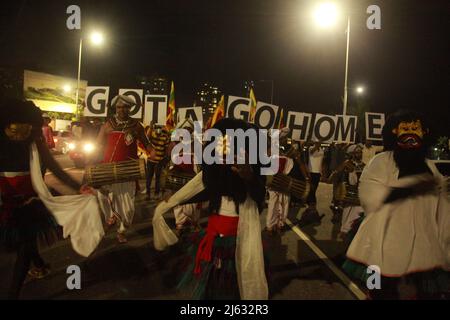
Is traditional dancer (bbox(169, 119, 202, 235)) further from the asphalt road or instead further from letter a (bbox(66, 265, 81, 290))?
letter a (bbox(66, 265, 81, 290))

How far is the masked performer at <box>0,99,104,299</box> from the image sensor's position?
4.50m

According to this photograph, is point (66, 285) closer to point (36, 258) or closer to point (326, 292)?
point (36, 258)

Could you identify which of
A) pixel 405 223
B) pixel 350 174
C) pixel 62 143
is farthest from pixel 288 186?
pixel 62 143

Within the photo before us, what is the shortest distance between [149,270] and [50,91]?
40645 millimetres

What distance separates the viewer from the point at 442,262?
3.88 metres

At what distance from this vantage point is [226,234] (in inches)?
165

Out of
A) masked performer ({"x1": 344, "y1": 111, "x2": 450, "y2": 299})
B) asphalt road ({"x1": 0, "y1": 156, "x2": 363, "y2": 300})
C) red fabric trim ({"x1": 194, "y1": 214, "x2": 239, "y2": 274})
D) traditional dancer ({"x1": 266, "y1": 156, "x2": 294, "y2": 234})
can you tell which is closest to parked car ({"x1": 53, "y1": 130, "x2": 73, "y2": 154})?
asphalt road ({"x1": 0, "y1": 156, "x2": 363, "y2": 300})

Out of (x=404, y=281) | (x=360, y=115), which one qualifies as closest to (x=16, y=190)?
(x=404, y=281)

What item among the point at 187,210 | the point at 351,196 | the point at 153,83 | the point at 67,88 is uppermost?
the point at 153,83

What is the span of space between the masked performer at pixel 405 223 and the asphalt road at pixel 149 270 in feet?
3.72

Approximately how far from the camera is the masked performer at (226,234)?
Result: 4.02m

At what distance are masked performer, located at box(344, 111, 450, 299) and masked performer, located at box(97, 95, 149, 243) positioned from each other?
3.84 meters

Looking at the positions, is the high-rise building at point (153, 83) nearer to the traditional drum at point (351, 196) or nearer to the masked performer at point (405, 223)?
the traditional drum at point (351, 196)

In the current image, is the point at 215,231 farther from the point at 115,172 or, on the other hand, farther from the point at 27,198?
the point at 115,172
